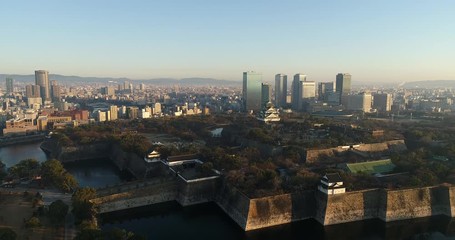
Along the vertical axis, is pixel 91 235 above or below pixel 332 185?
below

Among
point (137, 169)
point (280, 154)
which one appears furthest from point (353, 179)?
point (137, 169)

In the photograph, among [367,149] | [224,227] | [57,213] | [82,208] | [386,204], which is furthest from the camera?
[367,149]

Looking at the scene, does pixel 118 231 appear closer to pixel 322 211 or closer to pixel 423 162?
pixel 322 211

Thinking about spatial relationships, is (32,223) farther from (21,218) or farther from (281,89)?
(281,89)

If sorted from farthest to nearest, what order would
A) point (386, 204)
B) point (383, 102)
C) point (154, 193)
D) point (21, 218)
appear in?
point (383, 102)
point (154, 193)
point (386, 204)
point (21, 218)

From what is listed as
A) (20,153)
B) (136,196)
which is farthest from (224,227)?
(20,153)

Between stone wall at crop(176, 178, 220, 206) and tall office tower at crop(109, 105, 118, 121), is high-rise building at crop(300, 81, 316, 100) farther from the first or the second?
stone wall at crop(176, 178, 220, 206)
